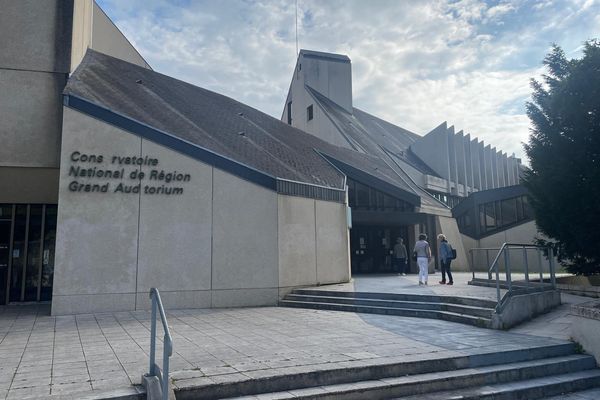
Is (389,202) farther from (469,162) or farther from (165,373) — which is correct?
(469,162)

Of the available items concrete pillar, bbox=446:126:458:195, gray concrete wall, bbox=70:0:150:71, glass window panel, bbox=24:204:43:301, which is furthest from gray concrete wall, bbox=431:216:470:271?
glass window panel, bbox=24:204:43:301

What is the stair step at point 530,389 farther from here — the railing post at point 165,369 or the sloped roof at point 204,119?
the sloped roof at point 204,119

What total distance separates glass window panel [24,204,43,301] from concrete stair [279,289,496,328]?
281 inches

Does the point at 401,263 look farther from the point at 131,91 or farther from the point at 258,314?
the point at 131,91

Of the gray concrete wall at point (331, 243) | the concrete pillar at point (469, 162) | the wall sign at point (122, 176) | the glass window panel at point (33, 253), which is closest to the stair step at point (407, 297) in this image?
the gray concrete wall at point (331, 243)

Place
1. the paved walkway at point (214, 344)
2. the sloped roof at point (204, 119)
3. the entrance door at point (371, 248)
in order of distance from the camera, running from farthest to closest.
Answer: the entrance door at point (371, 248) → the sloped roof at point (204, 119) → the paved walkway at point (214, 344)

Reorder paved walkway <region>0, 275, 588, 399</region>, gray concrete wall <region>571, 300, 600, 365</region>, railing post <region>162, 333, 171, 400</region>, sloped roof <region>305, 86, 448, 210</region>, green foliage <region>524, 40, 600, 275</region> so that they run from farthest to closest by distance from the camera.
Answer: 1. sloped roof <region>305, 86, 448, 210</region>
2. green foliage <region>524, 40, 600, 275</region>
3. gray concrete wall <region>571, 300, 600, 365</region>
4. paved walkway <region>0, 275, 588, 399</region>
5. railing post <region>162, 333, 171, 400</region>

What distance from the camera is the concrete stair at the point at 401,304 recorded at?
9031 millimetres

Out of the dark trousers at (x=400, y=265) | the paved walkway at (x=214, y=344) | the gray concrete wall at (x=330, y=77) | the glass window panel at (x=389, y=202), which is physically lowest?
the paved walkway at (x=214, y=344)

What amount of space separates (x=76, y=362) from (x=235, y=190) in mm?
6817

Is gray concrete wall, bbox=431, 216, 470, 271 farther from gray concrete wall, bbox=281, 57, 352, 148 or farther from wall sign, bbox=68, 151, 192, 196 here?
wall sign, bbox=68, 151, 192, 196

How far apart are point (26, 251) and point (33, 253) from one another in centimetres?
19

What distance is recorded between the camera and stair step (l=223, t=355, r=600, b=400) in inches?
205

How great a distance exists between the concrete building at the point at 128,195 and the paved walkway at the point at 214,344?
123 cm
